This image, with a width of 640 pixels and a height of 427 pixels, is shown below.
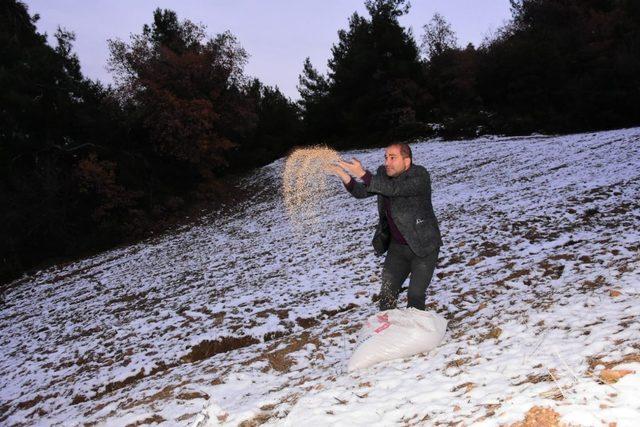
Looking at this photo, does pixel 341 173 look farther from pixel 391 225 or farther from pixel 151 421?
pixel 151 421

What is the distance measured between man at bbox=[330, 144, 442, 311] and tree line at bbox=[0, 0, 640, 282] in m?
22.0

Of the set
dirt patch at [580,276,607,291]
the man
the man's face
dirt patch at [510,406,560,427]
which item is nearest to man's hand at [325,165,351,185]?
the man

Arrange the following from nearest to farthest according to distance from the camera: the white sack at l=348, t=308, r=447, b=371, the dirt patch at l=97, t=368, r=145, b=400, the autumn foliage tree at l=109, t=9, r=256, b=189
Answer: the white sack at l=348, t=308, r=447, b=371 < the dirt patch at l=97, t=368, r=145, b=400 < the autumn foliage tree at l=109, t=9, r=256, b=189

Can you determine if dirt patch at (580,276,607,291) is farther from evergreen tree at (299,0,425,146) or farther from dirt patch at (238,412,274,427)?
evergreen tree at (299,0,425,146)

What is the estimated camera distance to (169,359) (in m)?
7.14

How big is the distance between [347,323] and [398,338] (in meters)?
2.46

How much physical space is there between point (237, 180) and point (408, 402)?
34907 millimetres

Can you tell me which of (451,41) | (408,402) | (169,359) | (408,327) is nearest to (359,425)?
(408,402)

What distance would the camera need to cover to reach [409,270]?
185 inches

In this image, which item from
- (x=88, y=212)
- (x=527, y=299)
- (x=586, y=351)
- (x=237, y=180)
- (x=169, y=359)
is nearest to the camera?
(x=586, y=351)

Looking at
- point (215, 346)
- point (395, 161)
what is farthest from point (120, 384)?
point (395, 161)

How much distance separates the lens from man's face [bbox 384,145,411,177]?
4129mm

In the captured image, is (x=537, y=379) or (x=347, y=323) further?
(x=347, y=323)

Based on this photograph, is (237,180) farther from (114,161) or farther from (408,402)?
(408,402)
